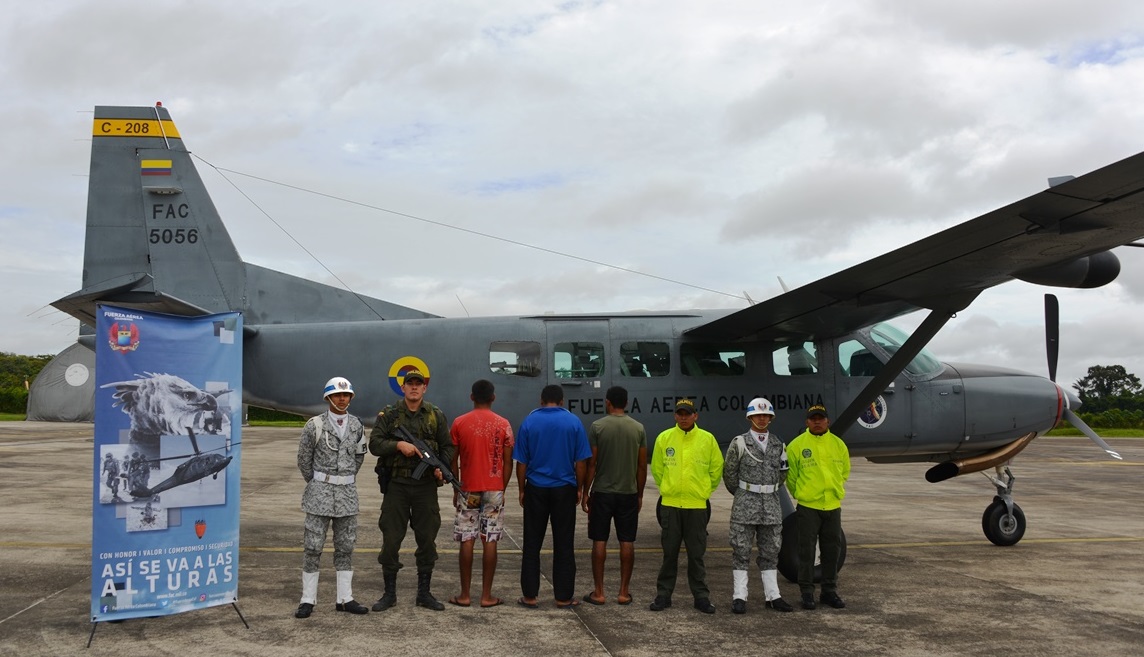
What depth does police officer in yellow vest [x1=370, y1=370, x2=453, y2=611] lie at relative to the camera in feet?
24.5

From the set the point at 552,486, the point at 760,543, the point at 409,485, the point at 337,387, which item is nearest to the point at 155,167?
the point at 337,387

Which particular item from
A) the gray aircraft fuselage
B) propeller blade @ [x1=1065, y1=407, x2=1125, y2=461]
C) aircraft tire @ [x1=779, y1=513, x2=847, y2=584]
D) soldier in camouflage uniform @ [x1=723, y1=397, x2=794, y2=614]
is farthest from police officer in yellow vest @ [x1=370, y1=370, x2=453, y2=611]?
propeller blade @ [x1=1065, y1=407, x2=1125, y2=461]

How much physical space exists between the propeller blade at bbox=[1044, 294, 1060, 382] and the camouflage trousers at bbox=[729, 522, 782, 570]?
6450 mm

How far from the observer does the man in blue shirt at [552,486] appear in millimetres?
7656

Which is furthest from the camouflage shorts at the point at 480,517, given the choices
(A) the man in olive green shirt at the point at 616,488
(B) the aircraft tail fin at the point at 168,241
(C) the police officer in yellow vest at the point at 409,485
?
(B) the aircraft tail fin at the point at 168,241

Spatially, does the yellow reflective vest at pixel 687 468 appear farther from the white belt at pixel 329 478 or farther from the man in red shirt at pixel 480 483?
the white belt at pixel 329 478

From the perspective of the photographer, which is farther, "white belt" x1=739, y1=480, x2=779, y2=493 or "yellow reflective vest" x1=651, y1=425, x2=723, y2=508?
"white belt" x1=739, y1=480, x2=779, y2=493

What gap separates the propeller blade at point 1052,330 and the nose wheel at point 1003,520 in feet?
5.82

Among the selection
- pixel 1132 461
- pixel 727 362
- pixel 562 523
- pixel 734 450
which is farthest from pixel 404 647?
pixel 1132 461

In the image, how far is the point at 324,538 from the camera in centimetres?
714

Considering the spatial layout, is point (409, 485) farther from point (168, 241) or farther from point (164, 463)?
point (168, 241)

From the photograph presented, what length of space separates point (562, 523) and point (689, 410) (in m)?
1.59

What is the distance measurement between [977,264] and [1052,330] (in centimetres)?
477

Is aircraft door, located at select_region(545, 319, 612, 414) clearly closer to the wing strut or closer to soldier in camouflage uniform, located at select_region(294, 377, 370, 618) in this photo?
the wing strut
